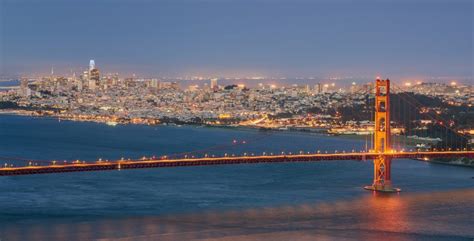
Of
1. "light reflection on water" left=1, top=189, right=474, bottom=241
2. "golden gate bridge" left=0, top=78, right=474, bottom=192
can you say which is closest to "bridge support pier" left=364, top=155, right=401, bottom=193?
"golden gate bridge" left=0, top=78, right=474, bottom=192

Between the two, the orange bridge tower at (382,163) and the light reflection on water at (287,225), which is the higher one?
the orange bridge tower at (382,163)


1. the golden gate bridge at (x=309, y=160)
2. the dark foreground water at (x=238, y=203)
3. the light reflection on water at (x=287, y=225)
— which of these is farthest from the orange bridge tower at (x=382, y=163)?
the light reflection on water at (x=287, y=225)

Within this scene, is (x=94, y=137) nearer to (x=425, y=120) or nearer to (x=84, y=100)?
(x=425, y=120)

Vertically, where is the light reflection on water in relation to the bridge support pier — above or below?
below

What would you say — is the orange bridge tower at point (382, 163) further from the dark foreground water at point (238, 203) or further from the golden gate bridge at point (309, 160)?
the dark foreground water at point (238, 203)

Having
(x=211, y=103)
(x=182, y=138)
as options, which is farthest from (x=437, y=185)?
(x=211, y=103)

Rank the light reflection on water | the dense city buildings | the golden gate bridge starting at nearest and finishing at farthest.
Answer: the light reflection on water → the golden gate bridge → the dense city buildings

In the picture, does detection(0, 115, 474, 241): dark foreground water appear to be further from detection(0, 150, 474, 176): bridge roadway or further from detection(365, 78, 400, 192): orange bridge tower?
detection(0, 150, 474, 176): bridge roadway
